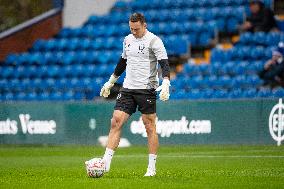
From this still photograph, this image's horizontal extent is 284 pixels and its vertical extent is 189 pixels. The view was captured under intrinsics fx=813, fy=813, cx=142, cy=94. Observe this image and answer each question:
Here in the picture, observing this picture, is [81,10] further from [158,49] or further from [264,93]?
[158,49]

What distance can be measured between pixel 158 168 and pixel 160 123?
25.2 ft

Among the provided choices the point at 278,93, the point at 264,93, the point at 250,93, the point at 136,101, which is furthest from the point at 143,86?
the point at 250,93

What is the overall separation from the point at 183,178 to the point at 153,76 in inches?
66.6

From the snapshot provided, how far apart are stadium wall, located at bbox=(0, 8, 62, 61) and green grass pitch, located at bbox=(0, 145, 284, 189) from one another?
964 cm

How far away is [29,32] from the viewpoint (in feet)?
102

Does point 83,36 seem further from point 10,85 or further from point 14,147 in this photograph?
point 14,147

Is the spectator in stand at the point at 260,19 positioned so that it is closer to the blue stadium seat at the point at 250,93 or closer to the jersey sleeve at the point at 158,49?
the blue stadium seat at the point at 250,93

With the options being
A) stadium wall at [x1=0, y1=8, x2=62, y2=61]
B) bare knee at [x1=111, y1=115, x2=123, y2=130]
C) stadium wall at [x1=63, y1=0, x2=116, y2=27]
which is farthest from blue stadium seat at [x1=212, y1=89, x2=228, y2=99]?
bare knee at [x1=111, y1=115, x2=123, y2=130]

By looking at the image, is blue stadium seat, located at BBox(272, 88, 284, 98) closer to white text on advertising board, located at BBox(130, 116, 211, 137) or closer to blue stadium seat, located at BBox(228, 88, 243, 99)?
blue stadium seat, located at BBox(228, 88, 243, 99)

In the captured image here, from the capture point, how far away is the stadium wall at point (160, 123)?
67.5 ft

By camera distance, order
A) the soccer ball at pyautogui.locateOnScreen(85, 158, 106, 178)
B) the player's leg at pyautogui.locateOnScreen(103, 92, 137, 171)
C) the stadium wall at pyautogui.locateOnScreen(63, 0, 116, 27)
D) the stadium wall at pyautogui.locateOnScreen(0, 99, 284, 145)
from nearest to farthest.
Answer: the soccer ball at pyautogui.locateOnScreen(85, 158, 106, 178) → the player's leg at pyautogui.locateOnScreen(103, 92, 137, 171) → the stadium wall at pyautogui.locateOnScreen(0, 99, 284, 145) → the stadium wall at pyautogui.locateOnScreen(63, 0, 116, 27)

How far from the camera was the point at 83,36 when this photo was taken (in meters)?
30.0

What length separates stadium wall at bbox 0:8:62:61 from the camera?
30.4 metres

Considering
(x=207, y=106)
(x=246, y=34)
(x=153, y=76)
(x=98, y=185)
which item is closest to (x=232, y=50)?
(x=246, y=34)
